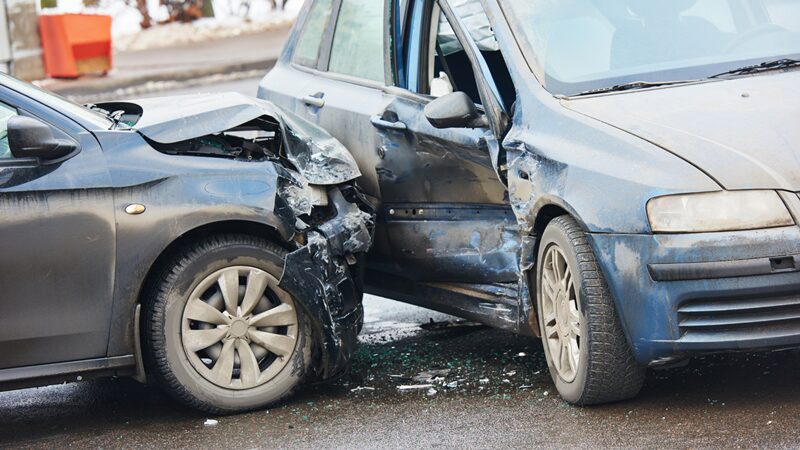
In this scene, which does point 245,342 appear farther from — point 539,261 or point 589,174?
point 589,174

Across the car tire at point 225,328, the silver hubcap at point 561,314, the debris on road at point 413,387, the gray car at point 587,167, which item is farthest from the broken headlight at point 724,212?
the car tire at point 225,328

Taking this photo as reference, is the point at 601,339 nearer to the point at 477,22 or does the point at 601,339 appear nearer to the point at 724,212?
the point at 724,212

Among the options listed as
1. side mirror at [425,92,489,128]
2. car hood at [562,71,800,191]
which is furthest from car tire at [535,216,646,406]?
side mirror at [425,92,489,128]

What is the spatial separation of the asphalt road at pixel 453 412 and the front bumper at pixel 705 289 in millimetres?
341

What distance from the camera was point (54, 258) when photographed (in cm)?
533

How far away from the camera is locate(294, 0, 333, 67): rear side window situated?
744cm

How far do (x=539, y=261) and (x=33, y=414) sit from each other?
2.33 m

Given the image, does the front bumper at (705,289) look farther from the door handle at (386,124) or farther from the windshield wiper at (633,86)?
the door handle at (386,124)

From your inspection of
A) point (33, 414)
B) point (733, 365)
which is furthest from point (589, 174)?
point (33, 414)

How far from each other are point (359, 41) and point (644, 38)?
187 cm

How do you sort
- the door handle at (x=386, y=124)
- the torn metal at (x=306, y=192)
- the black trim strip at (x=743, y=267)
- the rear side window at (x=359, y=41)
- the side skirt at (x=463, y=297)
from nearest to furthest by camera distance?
the black trim strip at (x=743, y=267)
the torn metal at (x=306, y=192)
the side skirt at (x=463, y=297)
the door handle at (x=386, y=124)
the rear side window at (x=359, y=41)

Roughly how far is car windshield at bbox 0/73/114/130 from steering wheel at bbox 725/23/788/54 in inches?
103

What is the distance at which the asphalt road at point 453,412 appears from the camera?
16.1 feet

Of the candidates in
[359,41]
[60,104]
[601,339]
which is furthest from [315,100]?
[601,339]
